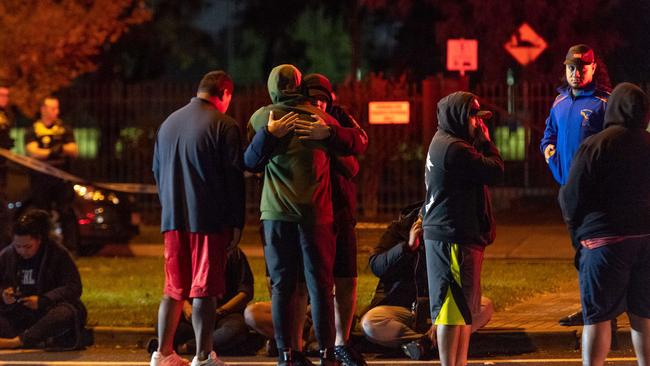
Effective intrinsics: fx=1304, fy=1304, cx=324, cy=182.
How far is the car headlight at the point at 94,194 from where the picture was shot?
15602mm

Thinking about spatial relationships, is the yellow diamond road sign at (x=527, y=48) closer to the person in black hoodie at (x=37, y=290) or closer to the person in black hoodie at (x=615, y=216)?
the person in black hoodie at (x=37, y=290)

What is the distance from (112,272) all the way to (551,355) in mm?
6520

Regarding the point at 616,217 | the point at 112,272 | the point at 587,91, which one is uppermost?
the point at 587,91

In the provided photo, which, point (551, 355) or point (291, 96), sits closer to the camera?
point (291, 96)

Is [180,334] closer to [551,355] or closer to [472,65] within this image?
[551,355]

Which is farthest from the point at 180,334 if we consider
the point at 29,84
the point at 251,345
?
the point at 29,84

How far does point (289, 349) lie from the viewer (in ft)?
27.2

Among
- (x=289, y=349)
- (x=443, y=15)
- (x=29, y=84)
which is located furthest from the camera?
(x=443, y=15)

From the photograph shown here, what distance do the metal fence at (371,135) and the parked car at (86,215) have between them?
3854 mm

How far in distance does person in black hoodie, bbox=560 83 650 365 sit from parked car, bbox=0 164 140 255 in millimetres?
9168

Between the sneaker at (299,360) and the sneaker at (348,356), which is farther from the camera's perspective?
the sneaker at (348,356)

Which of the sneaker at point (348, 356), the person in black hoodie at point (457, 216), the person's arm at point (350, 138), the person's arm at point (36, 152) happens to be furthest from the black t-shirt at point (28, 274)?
the person's arm at point (36, 152)

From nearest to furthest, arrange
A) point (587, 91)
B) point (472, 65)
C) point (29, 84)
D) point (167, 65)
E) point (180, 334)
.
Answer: point (587, 91) → point (180, 334) → point (472, 65) → point (29, 84) → point (167, 65)

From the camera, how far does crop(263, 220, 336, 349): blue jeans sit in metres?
8.18
